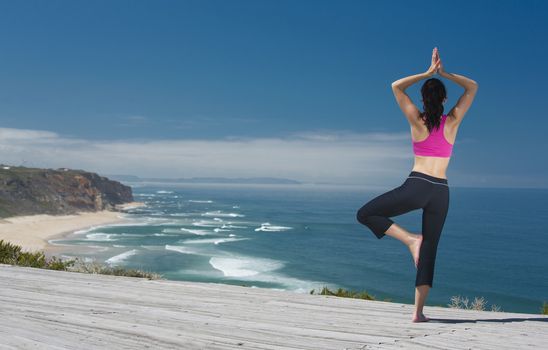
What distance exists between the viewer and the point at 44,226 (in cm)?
6212

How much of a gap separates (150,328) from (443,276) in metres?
44.0

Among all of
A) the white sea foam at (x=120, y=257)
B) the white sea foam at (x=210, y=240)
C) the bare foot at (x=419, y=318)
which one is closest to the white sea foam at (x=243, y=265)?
the white sea foam at (x=120, y=257)

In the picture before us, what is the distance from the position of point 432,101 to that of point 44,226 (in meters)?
65.0

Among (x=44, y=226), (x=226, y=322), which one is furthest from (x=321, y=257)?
(x=226, y=322)

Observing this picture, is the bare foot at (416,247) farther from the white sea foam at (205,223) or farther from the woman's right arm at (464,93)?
the white sea foam at (205,223)

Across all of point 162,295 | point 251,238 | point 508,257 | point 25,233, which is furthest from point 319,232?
point 162,295

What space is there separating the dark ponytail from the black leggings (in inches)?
14.9

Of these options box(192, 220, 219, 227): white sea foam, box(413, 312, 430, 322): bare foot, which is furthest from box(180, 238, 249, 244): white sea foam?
box(413, 312, 430, 322): bare foot

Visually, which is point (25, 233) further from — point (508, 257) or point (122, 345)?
point (122, 345)

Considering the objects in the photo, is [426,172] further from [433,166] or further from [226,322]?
[226,322]

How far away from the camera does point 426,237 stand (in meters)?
3.93

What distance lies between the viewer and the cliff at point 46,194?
2778 inches

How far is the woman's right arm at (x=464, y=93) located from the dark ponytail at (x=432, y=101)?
0.37ft

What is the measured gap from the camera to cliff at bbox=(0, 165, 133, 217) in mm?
70562
